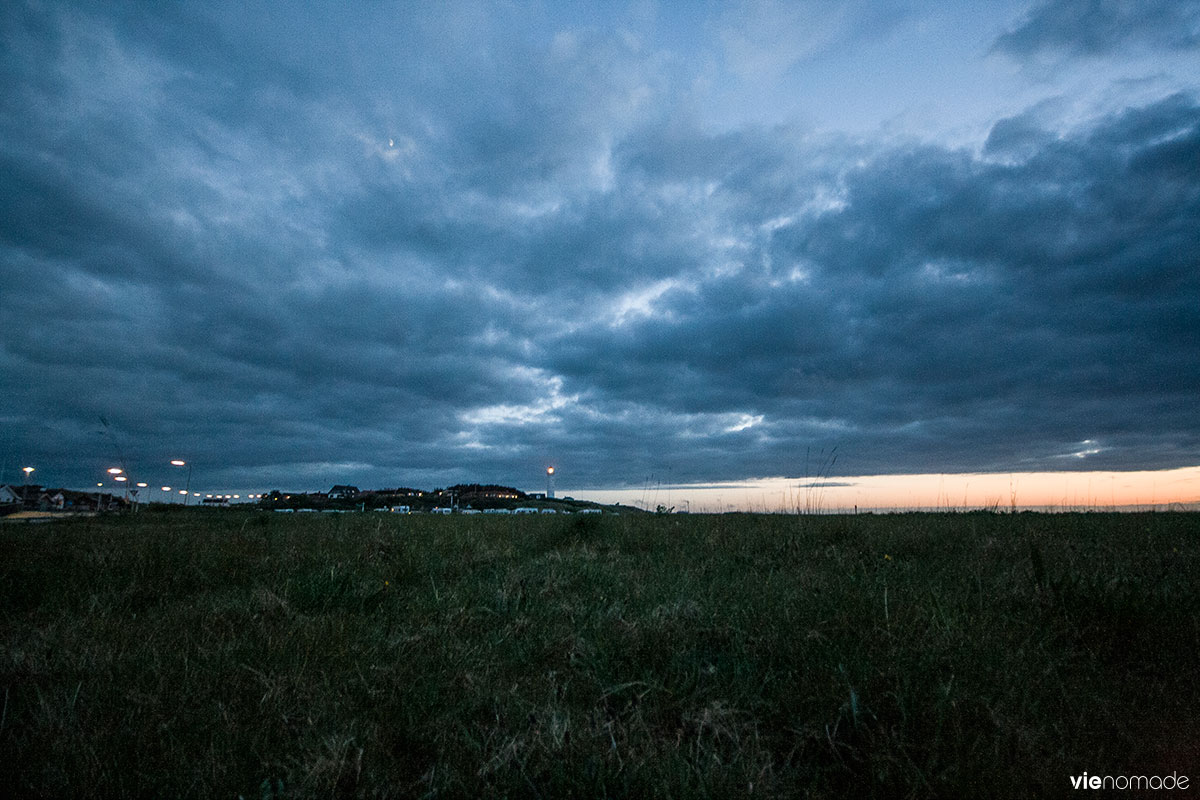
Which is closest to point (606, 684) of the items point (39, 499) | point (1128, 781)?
point (1128, 781)

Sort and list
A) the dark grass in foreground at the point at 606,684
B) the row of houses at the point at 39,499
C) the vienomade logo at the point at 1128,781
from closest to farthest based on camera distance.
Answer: the vienomade logo at the point at 1128,781 < the dark grass in foreground at the point at 606,684 < the row of houses at the point at 39,499

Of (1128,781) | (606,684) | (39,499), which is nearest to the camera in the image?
(1128,781)

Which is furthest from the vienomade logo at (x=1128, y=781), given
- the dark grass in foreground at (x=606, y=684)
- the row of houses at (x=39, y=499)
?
the row of houses at (x=39, y=499)

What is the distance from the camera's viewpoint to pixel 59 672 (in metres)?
3.34

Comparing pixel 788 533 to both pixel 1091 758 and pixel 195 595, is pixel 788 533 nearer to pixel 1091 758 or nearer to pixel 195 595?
pixel 1091 758

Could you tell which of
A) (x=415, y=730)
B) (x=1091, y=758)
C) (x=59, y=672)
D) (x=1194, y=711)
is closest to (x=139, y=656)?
(x=59, y=672)

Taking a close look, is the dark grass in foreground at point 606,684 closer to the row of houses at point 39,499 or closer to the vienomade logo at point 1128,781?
the vienomade logo at point 1128,781

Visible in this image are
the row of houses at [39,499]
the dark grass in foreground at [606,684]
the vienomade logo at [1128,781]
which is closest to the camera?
the vienomade logo at [1128,781]

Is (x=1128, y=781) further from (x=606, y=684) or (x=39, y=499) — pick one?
(x=39, y=499)

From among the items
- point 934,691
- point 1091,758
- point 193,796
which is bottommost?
point 193,796

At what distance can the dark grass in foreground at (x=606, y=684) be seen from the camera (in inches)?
89.4

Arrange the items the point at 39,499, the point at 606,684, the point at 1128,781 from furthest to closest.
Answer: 1. the point at 39,499
2. the point at 606,684
3. the point at 1128,781

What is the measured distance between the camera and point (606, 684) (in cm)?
317

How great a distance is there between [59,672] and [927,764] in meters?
5.05
